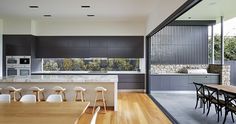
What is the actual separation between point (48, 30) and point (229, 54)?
7559mm

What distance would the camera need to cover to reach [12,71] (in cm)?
802

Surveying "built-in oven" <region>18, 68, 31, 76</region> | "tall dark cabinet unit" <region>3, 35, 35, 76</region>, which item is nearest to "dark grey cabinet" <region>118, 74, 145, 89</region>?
"built-in oven" <region>18, 68, 31, 76</region>

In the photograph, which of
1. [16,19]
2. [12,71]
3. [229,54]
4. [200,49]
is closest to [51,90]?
[12,71]

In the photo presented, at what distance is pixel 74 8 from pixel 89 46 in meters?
2.53

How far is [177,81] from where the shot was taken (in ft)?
26.7

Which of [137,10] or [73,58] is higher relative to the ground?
[137,10]

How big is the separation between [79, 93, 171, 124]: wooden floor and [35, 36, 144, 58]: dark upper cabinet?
9.05ft

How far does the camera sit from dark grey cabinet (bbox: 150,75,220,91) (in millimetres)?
8055

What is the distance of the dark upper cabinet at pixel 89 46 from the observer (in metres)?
8.58

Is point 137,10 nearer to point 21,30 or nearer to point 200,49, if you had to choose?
point 200,49

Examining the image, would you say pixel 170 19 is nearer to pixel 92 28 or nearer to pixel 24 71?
pixel 92 28

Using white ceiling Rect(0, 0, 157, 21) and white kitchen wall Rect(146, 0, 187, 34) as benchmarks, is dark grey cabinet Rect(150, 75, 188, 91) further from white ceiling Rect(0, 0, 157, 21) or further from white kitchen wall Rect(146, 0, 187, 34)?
white kitchen wall Rect(146, 0, 187, 34)

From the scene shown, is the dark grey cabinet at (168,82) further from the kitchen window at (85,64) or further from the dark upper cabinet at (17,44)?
the dark upper cabinet at (17,44)

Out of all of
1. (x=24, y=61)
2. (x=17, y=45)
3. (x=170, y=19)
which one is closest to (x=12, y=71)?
(x=24, y=61)
